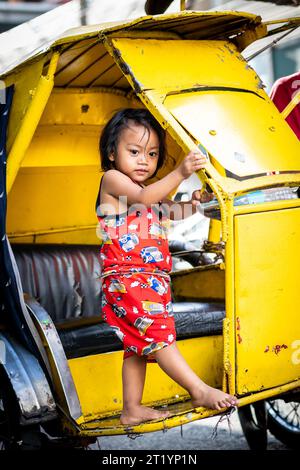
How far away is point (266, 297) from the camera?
318 cm

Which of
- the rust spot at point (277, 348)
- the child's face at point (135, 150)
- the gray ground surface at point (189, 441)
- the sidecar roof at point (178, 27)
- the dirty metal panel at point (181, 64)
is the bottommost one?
the gray ground surface at point (189, 441)

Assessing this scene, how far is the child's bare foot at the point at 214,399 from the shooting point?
9.96 feet

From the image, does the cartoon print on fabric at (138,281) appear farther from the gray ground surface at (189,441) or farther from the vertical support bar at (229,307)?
the gray ground surface at (189,441)

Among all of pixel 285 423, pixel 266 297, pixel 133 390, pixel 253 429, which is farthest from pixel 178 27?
pixel 285 423

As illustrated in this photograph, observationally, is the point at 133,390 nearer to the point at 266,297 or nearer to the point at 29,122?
the point at 266,297

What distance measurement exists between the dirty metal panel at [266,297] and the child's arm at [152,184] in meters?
0.28

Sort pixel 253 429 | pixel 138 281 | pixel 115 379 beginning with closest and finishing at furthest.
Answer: pixel 138 281 < pixel 115 379 < pixel 253 429

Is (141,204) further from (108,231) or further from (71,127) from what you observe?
(71,127)

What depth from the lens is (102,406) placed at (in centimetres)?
352

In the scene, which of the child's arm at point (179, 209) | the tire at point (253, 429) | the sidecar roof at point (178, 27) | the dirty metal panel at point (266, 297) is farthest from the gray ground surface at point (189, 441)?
the sidecar roof at point (178, 27)

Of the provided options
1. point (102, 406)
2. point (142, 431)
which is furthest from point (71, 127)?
point (142, 431)

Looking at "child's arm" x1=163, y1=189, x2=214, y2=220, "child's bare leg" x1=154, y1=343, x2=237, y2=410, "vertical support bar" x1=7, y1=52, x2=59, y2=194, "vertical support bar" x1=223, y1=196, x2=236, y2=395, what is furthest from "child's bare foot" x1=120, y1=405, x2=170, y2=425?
"vertical support bar" x1=7, y1=52, x2=59, y2=194

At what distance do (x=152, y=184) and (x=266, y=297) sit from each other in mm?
652

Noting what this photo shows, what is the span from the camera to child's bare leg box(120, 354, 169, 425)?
3.24 m
